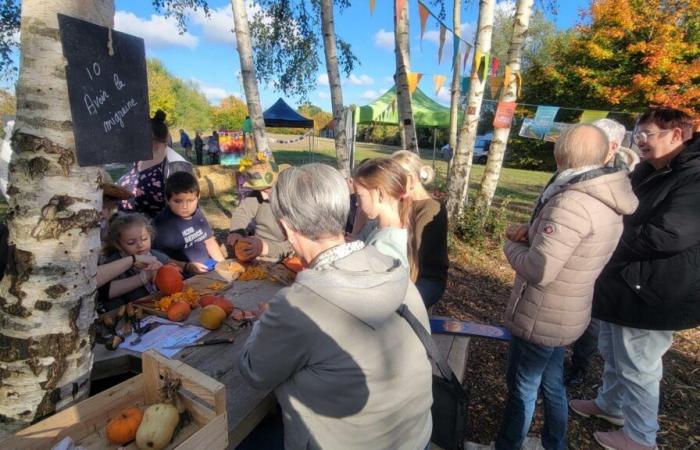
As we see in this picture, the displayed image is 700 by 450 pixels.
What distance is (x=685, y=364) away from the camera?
3.39 meters

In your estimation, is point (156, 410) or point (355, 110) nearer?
point (156, 410)

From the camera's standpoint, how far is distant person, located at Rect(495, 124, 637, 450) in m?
1.70

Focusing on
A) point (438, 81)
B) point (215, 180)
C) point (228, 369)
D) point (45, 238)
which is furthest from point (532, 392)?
point (215, 180)

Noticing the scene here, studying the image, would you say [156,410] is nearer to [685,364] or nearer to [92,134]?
[92,134]

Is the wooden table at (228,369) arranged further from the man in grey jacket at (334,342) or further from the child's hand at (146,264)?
the child's hand at (146,264)

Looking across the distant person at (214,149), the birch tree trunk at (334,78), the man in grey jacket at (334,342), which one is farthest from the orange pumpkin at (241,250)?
the distant person at (214,149)

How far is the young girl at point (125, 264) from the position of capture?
2.10 meters

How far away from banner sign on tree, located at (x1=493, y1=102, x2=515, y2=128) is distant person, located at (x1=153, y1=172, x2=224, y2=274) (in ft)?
14.3

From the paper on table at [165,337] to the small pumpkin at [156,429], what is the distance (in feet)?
1.85

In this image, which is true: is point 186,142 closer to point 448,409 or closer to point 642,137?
point 642,137

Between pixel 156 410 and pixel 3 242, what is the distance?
45.9 inches

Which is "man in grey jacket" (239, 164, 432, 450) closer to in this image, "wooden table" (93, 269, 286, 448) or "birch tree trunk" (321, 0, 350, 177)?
"wooden table" (93, 269, 286, 448)

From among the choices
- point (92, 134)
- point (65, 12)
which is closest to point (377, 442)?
point (92, 134)

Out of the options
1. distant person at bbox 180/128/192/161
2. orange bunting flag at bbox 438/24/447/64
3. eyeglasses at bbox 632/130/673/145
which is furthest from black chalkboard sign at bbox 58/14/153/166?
distant person at bbox 180/128/192/161
